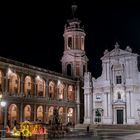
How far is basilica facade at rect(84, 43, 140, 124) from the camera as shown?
68812 mm

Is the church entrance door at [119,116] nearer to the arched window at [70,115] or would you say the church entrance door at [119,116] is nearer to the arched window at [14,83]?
the arched window at [70,115]

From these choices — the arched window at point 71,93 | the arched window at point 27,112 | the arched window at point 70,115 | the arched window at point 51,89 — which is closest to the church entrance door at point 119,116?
the arched window at point 70,115

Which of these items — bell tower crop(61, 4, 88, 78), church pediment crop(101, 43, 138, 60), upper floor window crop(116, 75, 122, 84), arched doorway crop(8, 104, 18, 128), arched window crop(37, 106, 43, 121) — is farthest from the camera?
bell tower crop(61, 4, 88, 78)

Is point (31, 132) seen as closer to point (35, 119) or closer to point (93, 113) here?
point (35, 119)

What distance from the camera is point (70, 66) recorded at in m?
81.0

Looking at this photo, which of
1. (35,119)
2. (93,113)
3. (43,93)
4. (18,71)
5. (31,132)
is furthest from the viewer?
(93,113)

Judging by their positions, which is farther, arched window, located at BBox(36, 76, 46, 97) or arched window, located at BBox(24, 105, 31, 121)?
arched window, located at BBox(36, 76, 46, 97)

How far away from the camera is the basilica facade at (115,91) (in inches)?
2709

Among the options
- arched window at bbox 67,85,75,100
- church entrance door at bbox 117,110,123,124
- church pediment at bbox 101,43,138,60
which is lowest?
church entrance door at bbox 117,110,123,124

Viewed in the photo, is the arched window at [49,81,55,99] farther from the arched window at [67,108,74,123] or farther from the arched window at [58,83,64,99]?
the arched window at [67,108,74,123]

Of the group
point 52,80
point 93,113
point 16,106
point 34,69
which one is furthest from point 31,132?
point 93,113

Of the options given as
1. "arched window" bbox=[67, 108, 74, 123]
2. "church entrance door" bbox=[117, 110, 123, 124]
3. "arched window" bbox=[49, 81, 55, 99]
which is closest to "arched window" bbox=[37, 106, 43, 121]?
"arched window" bbox=[49, 81, 55, 99]

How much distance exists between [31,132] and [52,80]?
3142cm

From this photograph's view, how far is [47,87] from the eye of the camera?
68812 mm
